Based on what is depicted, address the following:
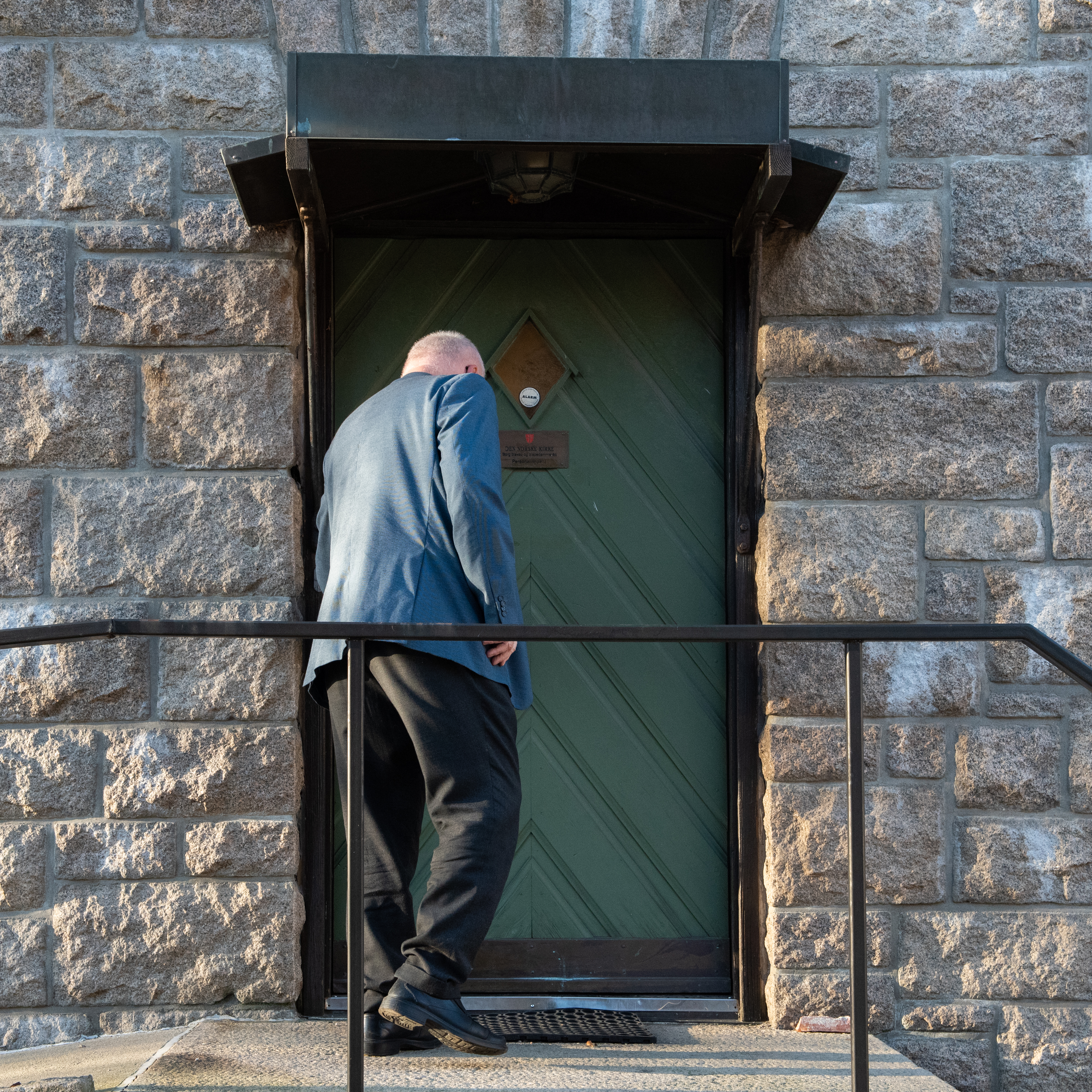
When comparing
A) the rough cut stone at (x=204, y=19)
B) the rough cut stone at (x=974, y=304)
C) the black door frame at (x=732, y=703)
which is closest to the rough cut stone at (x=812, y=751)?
the black door frame at (x=732, y=703)

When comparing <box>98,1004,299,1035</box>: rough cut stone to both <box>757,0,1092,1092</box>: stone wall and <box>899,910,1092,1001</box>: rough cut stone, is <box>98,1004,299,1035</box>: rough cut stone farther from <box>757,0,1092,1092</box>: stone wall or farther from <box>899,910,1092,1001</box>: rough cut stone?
<box>899,910,1092,1001</box>: rough cut stone

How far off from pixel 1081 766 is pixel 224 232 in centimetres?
288

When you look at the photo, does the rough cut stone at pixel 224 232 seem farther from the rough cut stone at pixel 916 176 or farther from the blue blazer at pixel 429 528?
the rough cut stone at pixel 916 176

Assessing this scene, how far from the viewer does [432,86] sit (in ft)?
9.02

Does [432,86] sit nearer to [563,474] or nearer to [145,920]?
[563,474]

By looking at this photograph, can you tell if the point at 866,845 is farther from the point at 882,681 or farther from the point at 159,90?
the point at 159,90

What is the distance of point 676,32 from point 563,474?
134cm

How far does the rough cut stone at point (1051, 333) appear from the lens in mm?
3250

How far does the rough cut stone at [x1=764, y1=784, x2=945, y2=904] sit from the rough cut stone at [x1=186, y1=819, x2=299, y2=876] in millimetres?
1357

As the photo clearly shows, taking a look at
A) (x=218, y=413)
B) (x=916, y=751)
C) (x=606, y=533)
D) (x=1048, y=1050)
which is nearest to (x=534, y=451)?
(x=606, y=533)

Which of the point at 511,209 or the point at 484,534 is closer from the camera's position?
the point at 484,534

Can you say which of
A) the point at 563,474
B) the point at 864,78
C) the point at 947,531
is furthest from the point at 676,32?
Result: the point at 947,531

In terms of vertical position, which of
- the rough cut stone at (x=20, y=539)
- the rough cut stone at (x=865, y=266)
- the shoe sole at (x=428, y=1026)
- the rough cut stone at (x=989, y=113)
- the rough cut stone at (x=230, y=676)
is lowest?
the shoe sole at (x=428, y=1026)

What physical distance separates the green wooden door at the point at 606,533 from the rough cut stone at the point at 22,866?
2.78 feet
